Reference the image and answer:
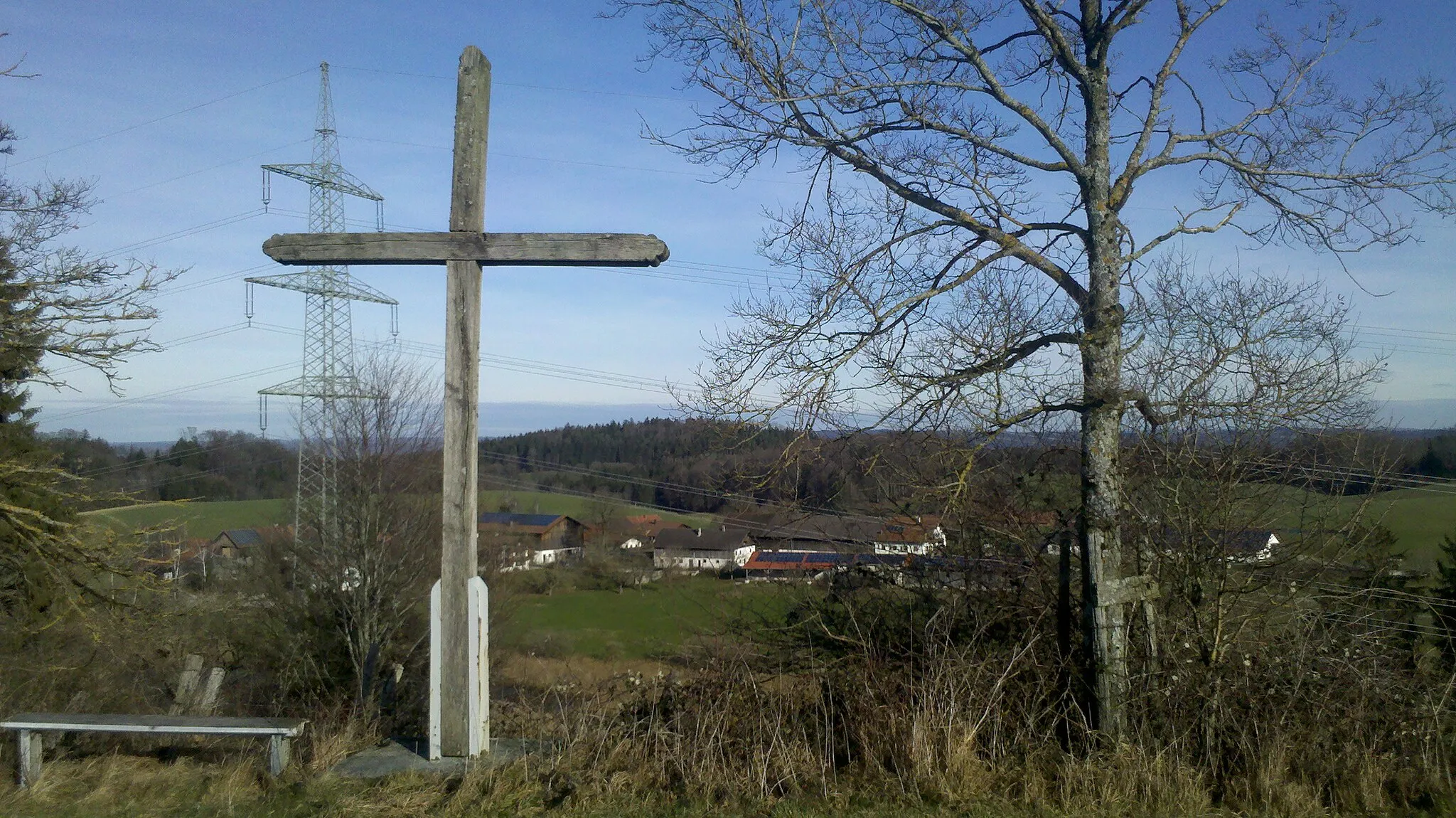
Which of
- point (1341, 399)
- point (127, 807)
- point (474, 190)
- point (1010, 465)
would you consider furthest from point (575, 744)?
point (1341, 399)

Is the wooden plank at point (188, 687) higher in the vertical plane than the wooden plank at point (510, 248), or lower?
lower

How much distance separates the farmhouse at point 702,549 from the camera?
1156 cm

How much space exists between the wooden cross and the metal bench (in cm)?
94

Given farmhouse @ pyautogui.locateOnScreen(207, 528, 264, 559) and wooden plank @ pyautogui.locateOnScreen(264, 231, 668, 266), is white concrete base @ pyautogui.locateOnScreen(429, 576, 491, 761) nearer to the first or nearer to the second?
wooden plank @ pyautogui.locateOnScreen(264, 231, 668, 266)

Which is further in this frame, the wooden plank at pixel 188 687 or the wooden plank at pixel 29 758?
the wooden plank at pixel 188 687

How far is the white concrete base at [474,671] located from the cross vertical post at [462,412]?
0.03 m

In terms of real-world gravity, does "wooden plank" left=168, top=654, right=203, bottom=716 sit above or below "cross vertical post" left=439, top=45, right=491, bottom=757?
below

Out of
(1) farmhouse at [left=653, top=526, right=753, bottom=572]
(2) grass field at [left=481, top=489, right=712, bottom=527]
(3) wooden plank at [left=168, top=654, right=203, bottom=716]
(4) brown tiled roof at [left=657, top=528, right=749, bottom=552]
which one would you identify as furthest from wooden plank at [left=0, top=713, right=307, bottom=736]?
(2) grass field at [left=481, top=489, right=712, bottom=527]

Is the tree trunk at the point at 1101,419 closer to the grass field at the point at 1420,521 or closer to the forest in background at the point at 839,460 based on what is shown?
the forest in background at the point at 839,460

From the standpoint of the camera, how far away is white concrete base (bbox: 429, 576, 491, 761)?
194 inches

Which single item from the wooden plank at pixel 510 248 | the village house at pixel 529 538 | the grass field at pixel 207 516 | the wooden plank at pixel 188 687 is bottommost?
the wooden plank at pixel 188 687

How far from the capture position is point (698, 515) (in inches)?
777

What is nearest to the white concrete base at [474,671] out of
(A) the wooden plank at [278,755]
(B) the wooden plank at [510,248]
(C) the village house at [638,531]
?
(A) the wooden plank at [278,755]

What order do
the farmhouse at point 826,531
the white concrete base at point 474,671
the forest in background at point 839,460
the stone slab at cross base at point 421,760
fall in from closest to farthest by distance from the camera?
the stone slab at cross base at point 421,760 → the white concrete base at point 474,671 → the forest in background at point 839,460 → the farmhouse at point 826,531
